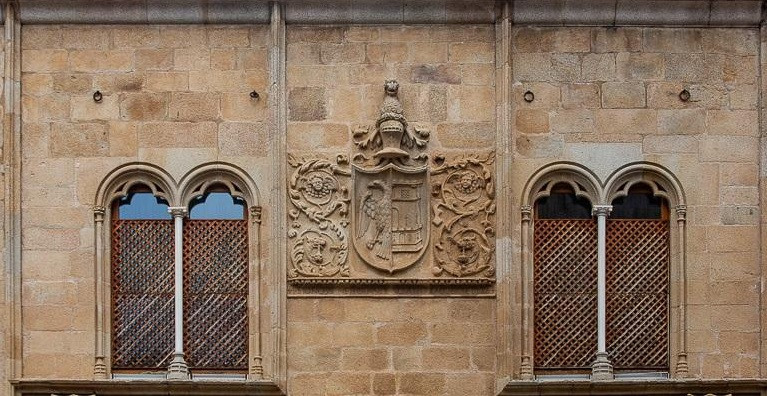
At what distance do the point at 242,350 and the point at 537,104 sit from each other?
3.81m

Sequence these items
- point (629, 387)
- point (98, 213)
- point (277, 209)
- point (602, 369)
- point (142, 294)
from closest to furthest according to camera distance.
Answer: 1. point (629, 387)
2. point (602, 369)
3. point (277, 209)
4. point (98, 213)
5. point (142, 294)

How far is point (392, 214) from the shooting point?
591 inches

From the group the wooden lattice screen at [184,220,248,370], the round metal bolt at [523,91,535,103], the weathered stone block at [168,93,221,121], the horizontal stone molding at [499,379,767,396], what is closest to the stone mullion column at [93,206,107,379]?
the wooden lattice screen at [184,220,248,370]

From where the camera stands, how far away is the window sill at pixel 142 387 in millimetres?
14656

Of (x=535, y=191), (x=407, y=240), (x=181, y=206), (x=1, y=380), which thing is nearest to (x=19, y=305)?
(x=1, y=380)

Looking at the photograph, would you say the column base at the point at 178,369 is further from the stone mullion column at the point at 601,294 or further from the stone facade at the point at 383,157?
the stone mullion column at the point at 601,294

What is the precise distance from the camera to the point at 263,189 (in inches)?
594

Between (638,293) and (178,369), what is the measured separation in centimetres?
459

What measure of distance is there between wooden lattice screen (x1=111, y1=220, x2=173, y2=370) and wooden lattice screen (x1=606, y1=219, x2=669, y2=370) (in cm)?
438

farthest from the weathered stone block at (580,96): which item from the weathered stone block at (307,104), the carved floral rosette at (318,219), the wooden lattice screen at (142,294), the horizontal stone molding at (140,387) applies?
the wooden lattice screen at (142,294)

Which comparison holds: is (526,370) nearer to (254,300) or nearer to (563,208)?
(563,208)

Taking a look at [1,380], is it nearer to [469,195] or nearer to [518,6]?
[469,195]

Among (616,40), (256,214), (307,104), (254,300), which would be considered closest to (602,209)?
(616,40)

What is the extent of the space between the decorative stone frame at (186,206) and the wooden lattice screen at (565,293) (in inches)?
103
